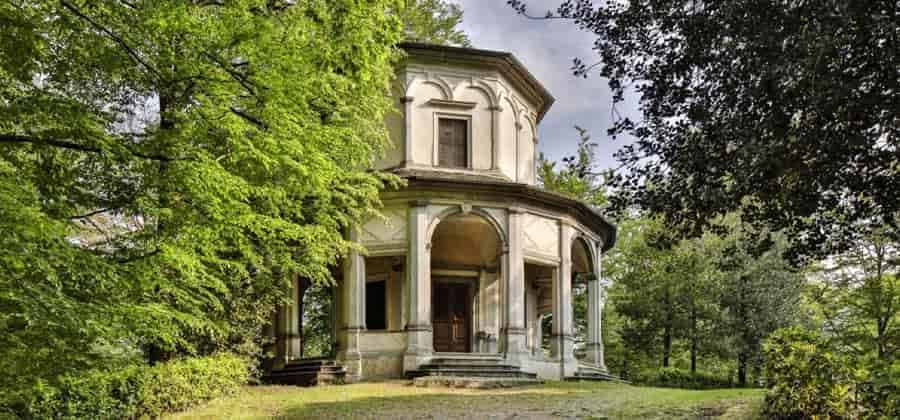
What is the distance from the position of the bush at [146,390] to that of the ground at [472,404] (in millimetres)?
313

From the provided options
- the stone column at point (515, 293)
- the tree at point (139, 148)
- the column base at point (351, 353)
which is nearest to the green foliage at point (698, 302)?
the stone column at point (515, 293)

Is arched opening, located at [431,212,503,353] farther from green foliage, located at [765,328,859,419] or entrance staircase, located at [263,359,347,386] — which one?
green foliage, located at [765,328,859,419]

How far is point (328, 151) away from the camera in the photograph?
14391 millimetres

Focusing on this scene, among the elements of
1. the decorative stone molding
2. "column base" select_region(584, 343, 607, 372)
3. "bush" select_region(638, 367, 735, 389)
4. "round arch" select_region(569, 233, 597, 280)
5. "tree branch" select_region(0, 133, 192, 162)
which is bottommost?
"bush" select_region(638, 367, 735, 389)

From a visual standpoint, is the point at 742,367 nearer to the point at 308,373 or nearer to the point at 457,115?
the point at 457,115

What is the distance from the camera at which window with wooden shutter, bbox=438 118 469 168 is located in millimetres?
22703

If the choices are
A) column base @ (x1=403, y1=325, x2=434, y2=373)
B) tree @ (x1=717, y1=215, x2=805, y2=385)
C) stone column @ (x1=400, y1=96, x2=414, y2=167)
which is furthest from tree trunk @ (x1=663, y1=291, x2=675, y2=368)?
stone column @ (x1=400, y1=96, x2=414, y2=167)

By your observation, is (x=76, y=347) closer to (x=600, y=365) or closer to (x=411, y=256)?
(x=411, y=256)

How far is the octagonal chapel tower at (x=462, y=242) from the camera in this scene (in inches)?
817

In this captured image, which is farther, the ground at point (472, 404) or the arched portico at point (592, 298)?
the arched portico at point (592, 298)

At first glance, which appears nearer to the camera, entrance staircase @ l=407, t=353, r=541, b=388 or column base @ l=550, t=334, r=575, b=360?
entrance staircase @ l=407, t=353, r=541, b=388

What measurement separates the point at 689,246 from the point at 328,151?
70.8 feet

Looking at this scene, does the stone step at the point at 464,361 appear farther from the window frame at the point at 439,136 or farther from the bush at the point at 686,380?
the bush at the point at 686,380

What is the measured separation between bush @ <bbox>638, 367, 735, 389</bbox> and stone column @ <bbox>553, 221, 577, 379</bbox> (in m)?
11.0
